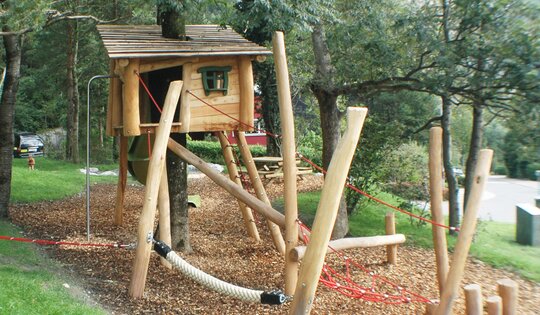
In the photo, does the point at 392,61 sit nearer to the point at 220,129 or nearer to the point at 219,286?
the point at 220,129

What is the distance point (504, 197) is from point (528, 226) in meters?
14.0

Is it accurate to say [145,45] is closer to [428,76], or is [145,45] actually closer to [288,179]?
[288,179]

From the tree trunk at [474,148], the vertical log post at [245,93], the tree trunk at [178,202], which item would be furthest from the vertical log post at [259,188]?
the tree trunk at [474,148]

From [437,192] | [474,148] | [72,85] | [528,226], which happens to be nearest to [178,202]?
[437,192]

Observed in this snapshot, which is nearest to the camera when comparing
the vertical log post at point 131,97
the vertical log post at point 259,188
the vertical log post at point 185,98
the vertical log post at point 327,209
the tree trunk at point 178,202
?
the vertical log post at point 327,209

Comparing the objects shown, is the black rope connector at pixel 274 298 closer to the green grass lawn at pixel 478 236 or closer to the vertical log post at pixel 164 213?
the vertical log post at pixel 164 213

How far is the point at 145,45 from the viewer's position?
8.41 metres

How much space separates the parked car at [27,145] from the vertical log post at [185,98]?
81.6ft

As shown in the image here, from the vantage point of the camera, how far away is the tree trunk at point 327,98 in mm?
11328

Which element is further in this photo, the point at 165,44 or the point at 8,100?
the point at 8,100

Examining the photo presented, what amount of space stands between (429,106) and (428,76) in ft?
30.7

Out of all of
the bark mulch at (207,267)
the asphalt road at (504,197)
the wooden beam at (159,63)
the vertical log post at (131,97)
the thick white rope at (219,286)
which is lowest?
the asphalt road at (504,197)

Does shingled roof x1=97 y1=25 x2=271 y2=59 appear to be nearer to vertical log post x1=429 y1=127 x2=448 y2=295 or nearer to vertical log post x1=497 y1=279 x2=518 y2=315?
vertical log post x1=429 y1=127 x2=448 y2=295

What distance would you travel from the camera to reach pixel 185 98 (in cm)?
861
